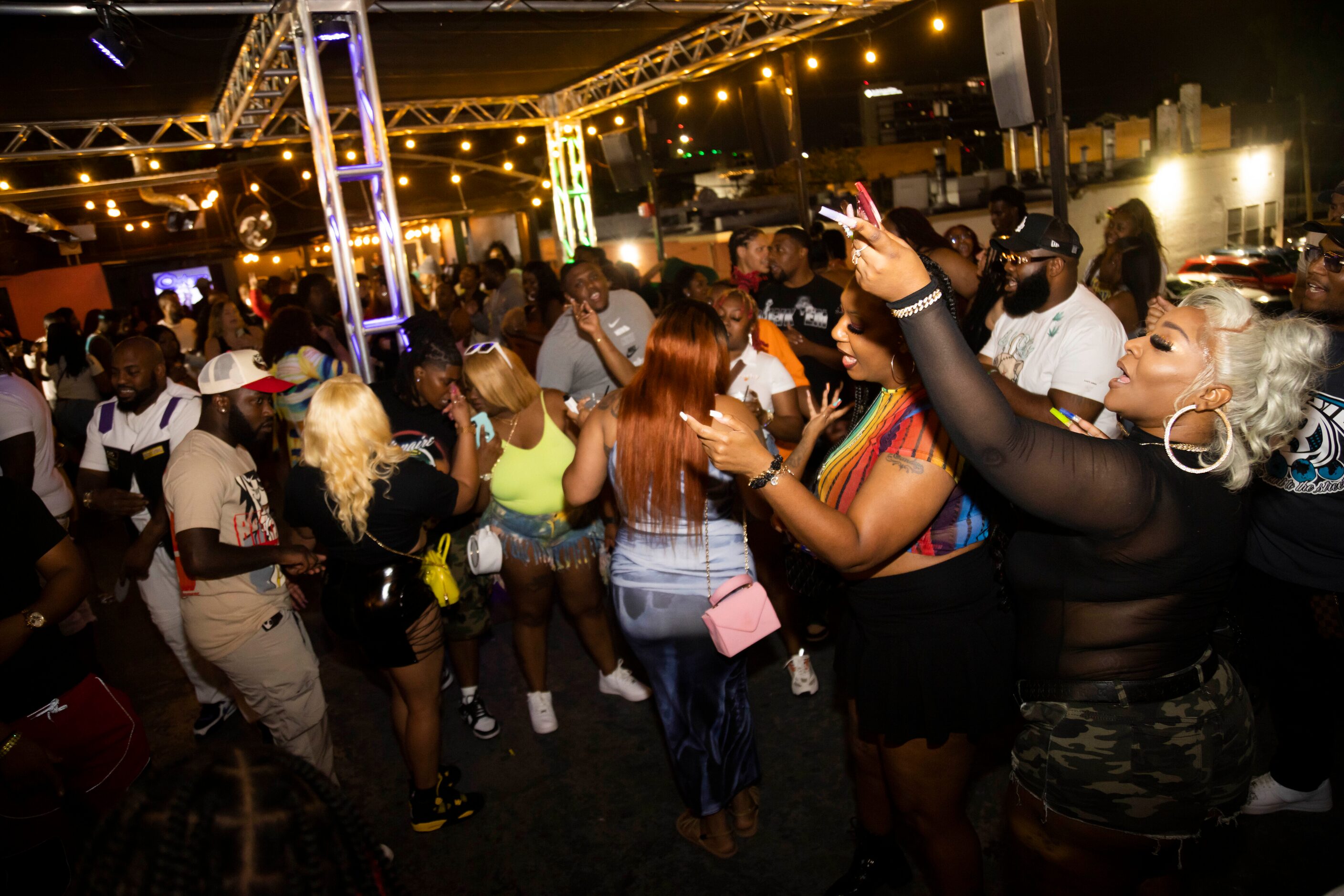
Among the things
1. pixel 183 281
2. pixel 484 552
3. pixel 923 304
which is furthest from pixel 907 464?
pixel 183 281

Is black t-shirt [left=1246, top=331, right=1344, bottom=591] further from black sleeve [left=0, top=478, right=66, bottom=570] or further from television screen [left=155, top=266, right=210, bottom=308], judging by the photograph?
television screen [left=155, top=266, right=210, bottom=308]

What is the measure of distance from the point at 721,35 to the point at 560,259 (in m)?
5.81

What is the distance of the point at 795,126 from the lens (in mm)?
10609

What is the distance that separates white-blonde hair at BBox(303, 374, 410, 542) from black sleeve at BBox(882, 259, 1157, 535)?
77.5 inches

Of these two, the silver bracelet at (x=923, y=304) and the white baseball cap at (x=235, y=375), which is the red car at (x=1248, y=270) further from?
the white baseball cap at (x=235, y=375)

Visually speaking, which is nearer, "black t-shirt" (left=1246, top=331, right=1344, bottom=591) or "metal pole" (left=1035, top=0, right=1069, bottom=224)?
"black t-shirt" (left=1246, top=331, right=1344, bottom=591)

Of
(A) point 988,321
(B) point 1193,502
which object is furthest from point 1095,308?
(B) point 1193,502

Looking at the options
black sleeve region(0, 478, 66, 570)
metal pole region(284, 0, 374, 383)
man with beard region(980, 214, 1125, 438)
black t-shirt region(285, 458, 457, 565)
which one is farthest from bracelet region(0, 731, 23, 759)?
metal pole region(284, 0, 374, 383)

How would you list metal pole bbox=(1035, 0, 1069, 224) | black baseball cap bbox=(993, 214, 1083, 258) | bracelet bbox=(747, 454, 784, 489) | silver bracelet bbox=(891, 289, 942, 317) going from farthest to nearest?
1. metal pole bbox=(1035, 0, 1069, 224)
2. black baseball cap bbox=(993, 214, 1083, 258)
3. bracelet bbox=(747, 454, 784, 489)
4. silver bracelet bbox=(891, 289, 942, 317)

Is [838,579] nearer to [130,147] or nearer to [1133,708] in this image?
[1133,708]

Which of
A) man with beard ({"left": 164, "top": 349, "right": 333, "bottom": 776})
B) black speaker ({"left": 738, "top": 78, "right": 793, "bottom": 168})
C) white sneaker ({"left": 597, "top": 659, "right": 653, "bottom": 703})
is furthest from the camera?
black speaker ({"left": 738, "top": 78, "right": 793, "bottom": 168})

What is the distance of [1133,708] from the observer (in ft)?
5.58

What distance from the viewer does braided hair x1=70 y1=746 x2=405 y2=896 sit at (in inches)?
33.9

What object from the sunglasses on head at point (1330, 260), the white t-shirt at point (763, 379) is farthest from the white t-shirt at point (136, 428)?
the sunglasses on head at point (1330, 260)
